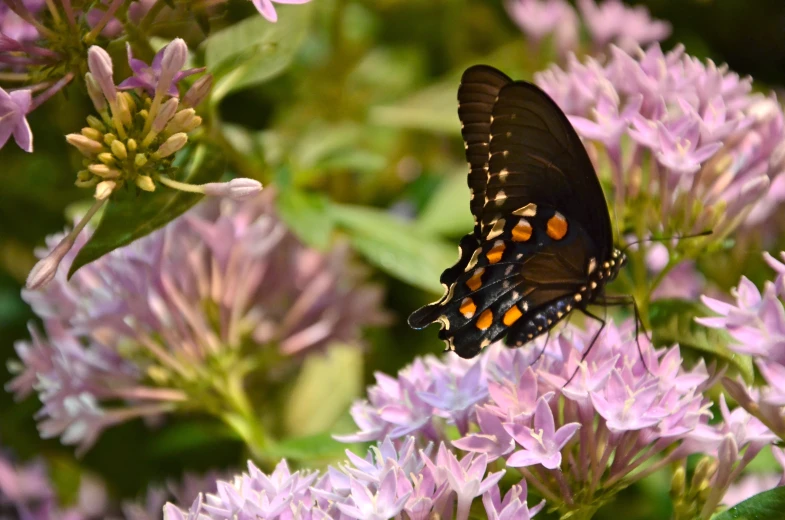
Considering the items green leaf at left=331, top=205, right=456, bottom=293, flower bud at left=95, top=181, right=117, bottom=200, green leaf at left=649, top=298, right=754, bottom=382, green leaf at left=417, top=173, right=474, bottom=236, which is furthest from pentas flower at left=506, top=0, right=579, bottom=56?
flower bud at left=95, top=181, right=117, bottom=200

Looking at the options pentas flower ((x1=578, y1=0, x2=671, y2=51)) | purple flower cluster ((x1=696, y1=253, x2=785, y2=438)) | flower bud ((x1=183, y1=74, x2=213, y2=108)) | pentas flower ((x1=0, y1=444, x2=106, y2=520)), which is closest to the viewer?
purple flower cluster ((x1=696, y1=253, x2=785, y2=438))

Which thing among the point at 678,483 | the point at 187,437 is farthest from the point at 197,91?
the point at 187,437

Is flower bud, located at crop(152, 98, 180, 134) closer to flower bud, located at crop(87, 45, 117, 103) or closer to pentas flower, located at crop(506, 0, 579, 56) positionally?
flower bud, located at crop(87, 45, 117, 103)

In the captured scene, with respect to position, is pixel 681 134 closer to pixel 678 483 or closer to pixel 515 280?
pixel 515 280

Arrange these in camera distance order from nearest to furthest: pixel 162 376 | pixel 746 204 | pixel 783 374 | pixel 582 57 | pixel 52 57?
pixel 783 374
pixel 52 57
pixel 746 204
pixel 162 376
pixel 582 57

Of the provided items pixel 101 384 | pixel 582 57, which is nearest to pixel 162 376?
pixel 101 384

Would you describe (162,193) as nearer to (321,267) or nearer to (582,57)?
(321,267)

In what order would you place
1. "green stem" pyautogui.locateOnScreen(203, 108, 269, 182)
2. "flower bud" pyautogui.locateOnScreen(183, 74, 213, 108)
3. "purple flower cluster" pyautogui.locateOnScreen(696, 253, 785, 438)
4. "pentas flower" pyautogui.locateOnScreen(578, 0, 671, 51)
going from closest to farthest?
"purple flower cluster" pyautogui.locateOnScreen(696, 253, 785, 438), "flower bud" pyautogui.locateOnScreen(183, 74, 213, 108), "green stem" pyautogui.locateOnScreen(203, 108, 269, 182), "pentas flower" pyautogui.locateOnScreen(578, 0, 671, 51)
